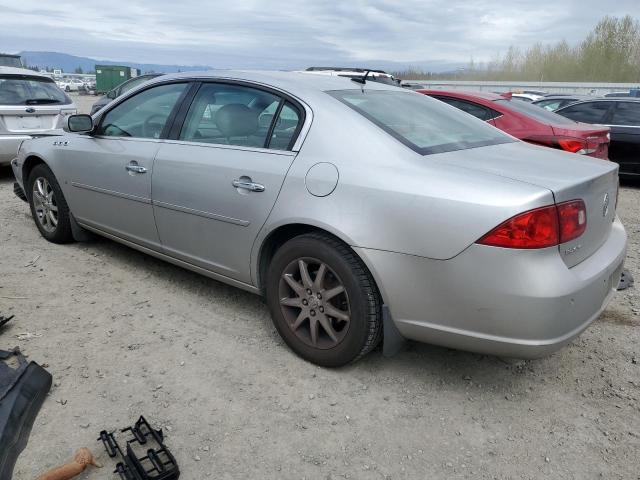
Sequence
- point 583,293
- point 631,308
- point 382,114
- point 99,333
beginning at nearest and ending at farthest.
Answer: point 583,293, point 382,114, point 99,333, point 631,308

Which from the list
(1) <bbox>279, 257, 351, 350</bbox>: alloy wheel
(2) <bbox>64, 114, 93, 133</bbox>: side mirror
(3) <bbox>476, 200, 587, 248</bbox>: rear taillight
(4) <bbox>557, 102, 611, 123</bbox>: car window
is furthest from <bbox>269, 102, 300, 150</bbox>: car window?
(4) <bbox>557, 102, 611, 123</bbox>: car window

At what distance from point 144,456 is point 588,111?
904 centimetres

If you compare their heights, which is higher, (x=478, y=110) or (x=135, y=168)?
(x=478, y=110)

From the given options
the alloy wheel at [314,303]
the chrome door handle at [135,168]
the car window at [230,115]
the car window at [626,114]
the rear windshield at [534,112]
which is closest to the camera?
the alloy wheel at [314,303]

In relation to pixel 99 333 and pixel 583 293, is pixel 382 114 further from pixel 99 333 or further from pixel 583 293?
pixel 99 333

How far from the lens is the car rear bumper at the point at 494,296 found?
7.19 feet

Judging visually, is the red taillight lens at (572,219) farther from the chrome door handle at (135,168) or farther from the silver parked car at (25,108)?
the silver parked car at (25,108)

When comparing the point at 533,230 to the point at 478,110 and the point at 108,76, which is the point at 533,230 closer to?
the point at 478,110

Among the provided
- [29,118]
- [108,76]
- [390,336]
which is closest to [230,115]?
[390,336]

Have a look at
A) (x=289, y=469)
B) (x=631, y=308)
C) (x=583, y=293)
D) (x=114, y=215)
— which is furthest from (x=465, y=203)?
(x=114, y=215)

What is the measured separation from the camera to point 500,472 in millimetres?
2164

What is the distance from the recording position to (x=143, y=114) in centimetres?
387

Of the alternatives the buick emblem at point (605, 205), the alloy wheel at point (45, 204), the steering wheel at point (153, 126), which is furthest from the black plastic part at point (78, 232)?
the buick emblem at point (605, 205)

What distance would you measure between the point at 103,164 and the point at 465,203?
2.81 m
